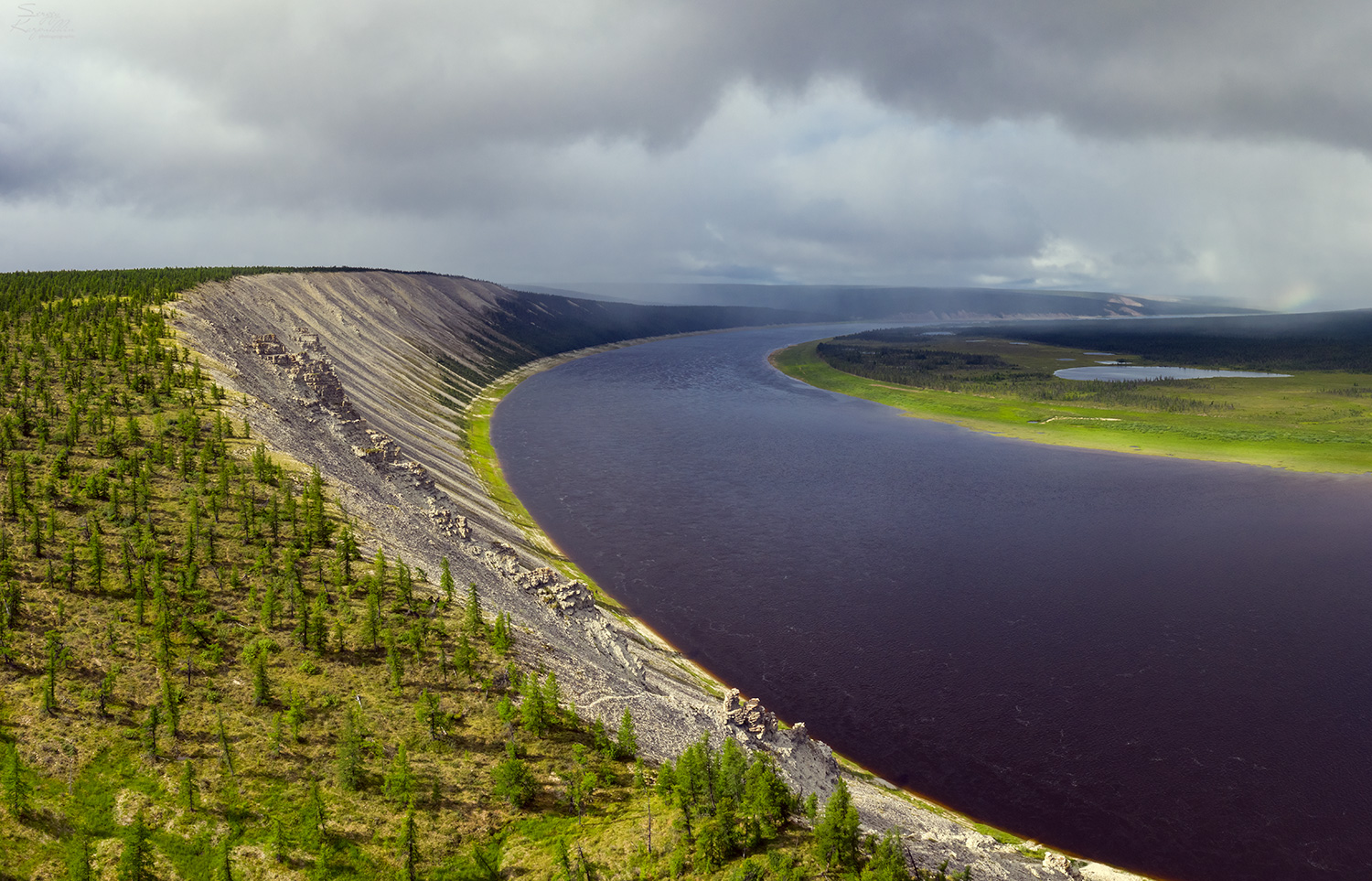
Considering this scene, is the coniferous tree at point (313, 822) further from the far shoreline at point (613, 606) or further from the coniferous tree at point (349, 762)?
the far shoreline at point (613, 606)

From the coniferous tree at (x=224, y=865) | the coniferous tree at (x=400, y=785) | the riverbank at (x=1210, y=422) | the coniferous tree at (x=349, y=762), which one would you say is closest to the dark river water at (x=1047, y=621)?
the riverbank at (x=1210, y=422)

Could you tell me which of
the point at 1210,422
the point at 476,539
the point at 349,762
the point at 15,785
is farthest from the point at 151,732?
the point at 1210,422

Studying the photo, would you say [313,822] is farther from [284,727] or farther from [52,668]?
[52,668]

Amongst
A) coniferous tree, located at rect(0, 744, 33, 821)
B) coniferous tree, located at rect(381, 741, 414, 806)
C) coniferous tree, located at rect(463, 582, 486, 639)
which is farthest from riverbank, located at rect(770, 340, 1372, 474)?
coniferous tree, located at rect(0, 744, 33, 821)

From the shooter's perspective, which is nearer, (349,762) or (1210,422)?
(349,762)

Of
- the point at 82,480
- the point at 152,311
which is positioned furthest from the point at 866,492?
the point at 152,311

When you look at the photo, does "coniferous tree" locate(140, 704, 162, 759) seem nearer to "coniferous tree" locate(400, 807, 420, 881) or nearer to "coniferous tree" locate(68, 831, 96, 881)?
"coniferous tree" locate(68, 831, 96, 881)

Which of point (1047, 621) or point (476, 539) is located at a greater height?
point (476, 539)
